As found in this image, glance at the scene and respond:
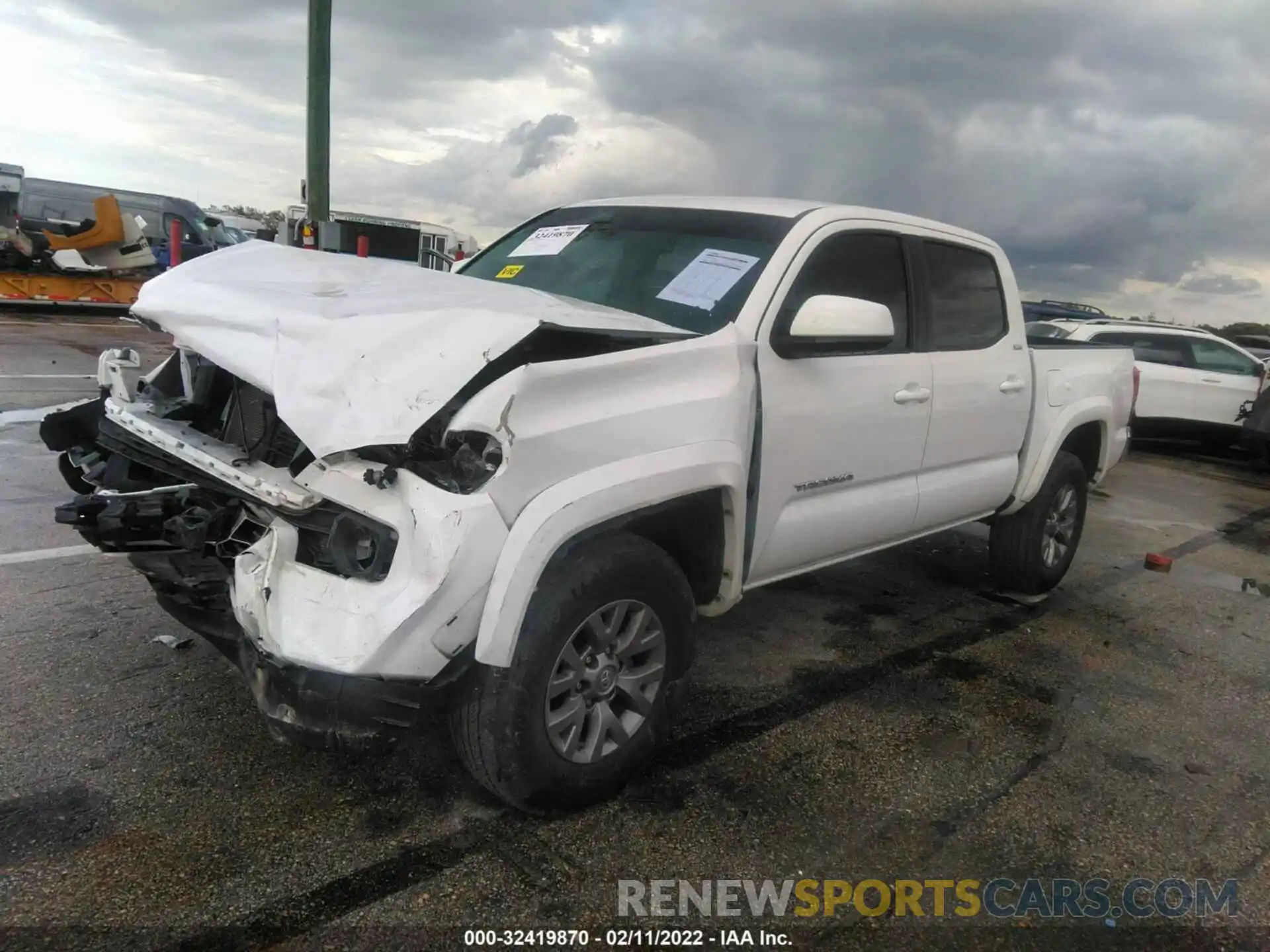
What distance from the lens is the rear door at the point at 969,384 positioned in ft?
13.9

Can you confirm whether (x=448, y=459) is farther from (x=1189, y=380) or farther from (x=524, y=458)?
(x=1189, y=380)

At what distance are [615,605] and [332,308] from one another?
1.17 meters

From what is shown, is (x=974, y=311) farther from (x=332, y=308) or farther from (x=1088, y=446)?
(x=332, y=308)

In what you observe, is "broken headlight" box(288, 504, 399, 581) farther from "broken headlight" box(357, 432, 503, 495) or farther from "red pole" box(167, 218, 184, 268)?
"red pole" box(167, 218, 184, 268)

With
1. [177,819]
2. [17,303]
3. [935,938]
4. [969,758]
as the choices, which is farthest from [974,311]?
[17,303]

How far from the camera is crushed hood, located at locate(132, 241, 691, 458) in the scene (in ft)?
7.88

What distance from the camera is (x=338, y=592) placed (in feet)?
7.94

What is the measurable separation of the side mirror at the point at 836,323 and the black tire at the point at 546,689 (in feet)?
3.03

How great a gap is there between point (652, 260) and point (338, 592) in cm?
197

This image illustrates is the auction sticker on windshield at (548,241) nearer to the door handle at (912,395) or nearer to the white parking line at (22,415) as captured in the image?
the door handle at (912,395)

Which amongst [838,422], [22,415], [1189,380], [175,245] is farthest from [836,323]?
[175,245]

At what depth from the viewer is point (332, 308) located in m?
2.70

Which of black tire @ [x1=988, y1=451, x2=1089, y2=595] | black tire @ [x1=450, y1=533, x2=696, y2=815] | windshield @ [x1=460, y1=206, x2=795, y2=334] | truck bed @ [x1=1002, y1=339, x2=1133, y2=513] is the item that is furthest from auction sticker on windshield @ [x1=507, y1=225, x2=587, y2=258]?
black tire @ [x1=988, y1=451, x2=1089, y2=595]

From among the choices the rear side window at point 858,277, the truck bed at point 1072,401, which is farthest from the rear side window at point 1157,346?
the rear side window at point 858,277
